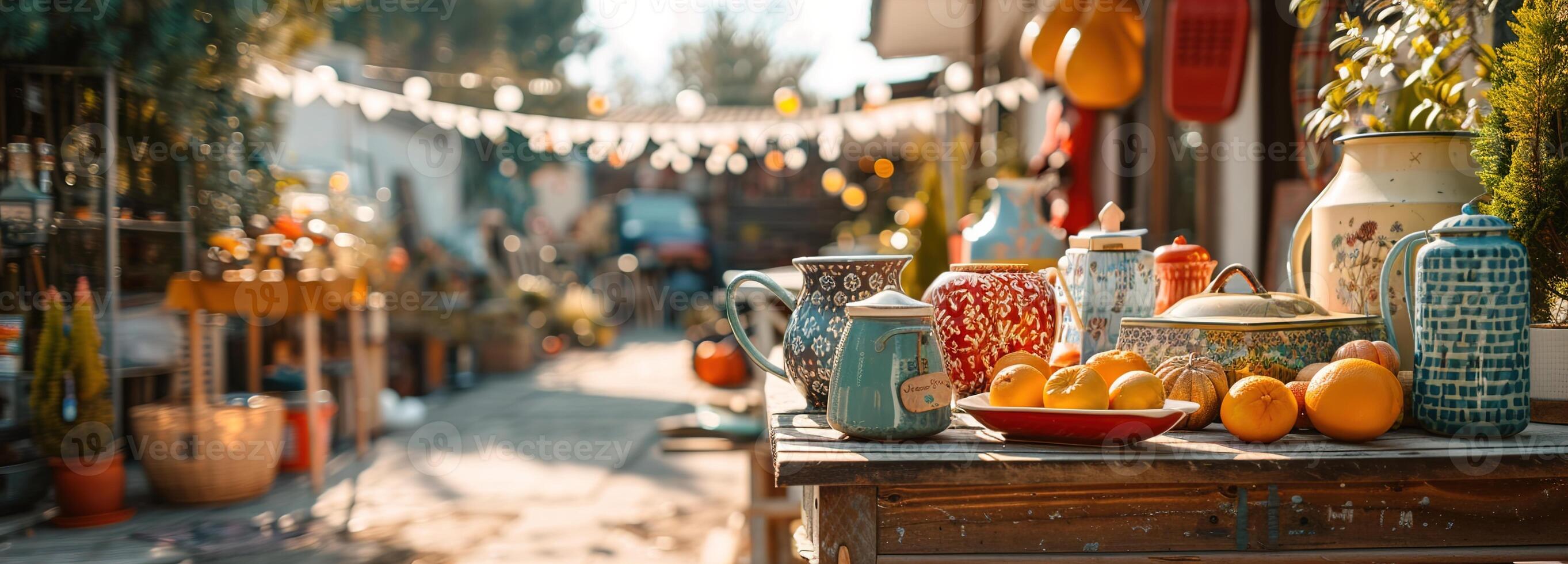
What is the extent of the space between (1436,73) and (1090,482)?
3.12ft

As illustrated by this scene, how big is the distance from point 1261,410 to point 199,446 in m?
4.14

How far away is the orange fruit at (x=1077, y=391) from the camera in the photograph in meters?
1.07

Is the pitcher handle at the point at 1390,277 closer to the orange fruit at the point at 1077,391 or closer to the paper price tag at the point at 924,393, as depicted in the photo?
the orange fruit at the point at 1077,391

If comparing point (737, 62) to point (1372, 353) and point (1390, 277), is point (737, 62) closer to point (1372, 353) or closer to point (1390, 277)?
point (1390, 277)

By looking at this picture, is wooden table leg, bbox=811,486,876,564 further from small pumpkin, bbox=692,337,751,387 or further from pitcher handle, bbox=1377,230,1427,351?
small pumpkin, bbox=692,337,751,387

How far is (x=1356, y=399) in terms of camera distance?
42.0 inches

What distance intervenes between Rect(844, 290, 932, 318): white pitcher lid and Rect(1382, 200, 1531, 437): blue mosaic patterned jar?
571mm

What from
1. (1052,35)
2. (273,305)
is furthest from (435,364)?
(1052,35)

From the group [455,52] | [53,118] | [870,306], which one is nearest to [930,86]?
[53,118]

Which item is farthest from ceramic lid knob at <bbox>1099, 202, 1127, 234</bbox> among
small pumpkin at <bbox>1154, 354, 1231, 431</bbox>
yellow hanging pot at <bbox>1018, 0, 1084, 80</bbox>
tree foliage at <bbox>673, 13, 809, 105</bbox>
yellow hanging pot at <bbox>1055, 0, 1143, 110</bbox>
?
tree foliage at <bbox>673, 13, 809, 105</bbox>

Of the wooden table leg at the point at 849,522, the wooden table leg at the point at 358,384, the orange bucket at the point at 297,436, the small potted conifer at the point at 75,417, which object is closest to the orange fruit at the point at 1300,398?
the wooden table leg at the point at 849,522

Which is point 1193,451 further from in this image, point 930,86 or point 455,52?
point 455,52

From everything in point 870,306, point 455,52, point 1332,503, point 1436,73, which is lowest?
point 1332,503

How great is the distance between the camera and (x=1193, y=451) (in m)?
1.06
